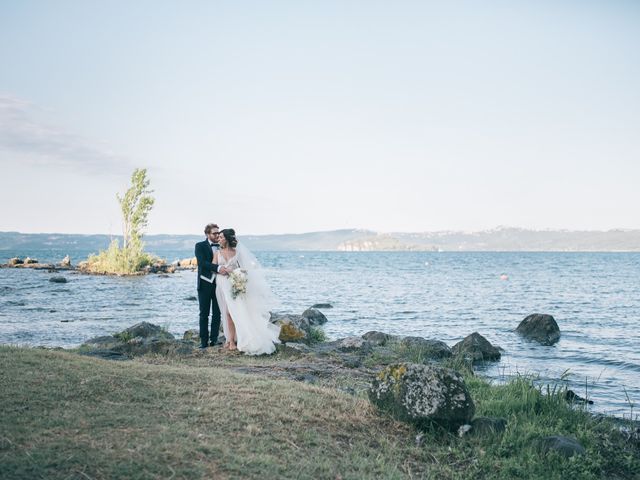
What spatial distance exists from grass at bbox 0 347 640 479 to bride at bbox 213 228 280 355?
4575 millimetres

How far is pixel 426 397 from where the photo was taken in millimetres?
7957

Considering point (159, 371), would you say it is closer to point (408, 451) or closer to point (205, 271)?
point (408, 451)

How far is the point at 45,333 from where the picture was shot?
845 inches

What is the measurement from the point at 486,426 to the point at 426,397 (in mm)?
1027

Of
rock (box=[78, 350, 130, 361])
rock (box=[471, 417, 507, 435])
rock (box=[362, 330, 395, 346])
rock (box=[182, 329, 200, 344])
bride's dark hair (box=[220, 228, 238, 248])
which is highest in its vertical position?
bride's dark hair (box=[220, 228, 238, 248])

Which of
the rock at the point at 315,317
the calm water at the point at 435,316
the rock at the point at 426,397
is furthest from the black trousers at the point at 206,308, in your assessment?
the rock at the point at 315,317

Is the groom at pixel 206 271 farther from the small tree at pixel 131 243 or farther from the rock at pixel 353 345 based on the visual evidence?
the small tree at pixel 131 243

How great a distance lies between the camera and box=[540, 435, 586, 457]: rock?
759cm

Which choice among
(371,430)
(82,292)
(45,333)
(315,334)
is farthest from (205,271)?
(82,292)

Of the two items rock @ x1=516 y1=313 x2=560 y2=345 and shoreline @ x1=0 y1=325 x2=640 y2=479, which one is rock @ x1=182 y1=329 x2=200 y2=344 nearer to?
shoreline @ x1=0 y1=325 x2=640 y2=479

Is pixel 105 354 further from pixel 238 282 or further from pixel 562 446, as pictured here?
pixel 562 446

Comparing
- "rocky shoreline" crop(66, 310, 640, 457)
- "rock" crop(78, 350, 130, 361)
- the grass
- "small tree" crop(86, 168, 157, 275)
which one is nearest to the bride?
"rocky shoreline" crop(66, 310, 640, 457)

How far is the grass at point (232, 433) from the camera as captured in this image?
18.7 ft

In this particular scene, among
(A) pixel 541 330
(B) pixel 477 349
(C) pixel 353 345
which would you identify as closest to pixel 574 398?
(B) pixel 477 349
